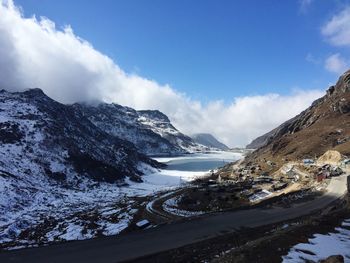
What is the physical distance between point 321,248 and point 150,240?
24.8m

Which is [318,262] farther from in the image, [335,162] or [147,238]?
[335,162]

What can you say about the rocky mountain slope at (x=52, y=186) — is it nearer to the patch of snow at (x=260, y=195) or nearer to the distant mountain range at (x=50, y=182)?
the distant mountain range at (x=50, y=182)

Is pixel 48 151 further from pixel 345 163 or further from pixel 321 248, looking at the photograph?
pixel 321 248

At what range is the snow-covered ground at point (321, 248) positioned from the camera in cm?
2766

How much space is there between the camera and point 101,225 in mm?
72875

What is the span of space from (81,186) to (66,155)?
2794cm

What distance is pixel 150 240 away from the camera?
48.7 m

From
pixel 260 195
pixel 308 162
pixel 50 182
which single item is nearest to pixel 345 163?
pixel 308 162

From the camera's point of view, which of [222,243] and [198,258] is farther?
[222,243]

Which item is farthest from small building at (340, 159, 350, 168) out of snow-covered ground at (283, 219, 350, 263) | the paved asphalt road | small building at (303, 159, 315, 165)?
snow-covered ground at (283, 219, 350, 263)

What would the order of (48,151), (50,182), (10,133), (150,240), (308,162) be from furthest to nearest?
(10,133) < (48,151) < (308,162) < (50,182) < (150,240)

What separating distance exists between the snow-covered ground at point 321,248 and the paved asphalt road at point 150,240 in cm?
1848

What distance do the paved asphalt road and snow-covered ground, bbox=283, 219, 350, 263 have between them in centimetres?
1848

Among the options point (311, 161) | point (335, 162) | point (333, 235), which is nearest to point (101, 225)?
point (333, 235)
